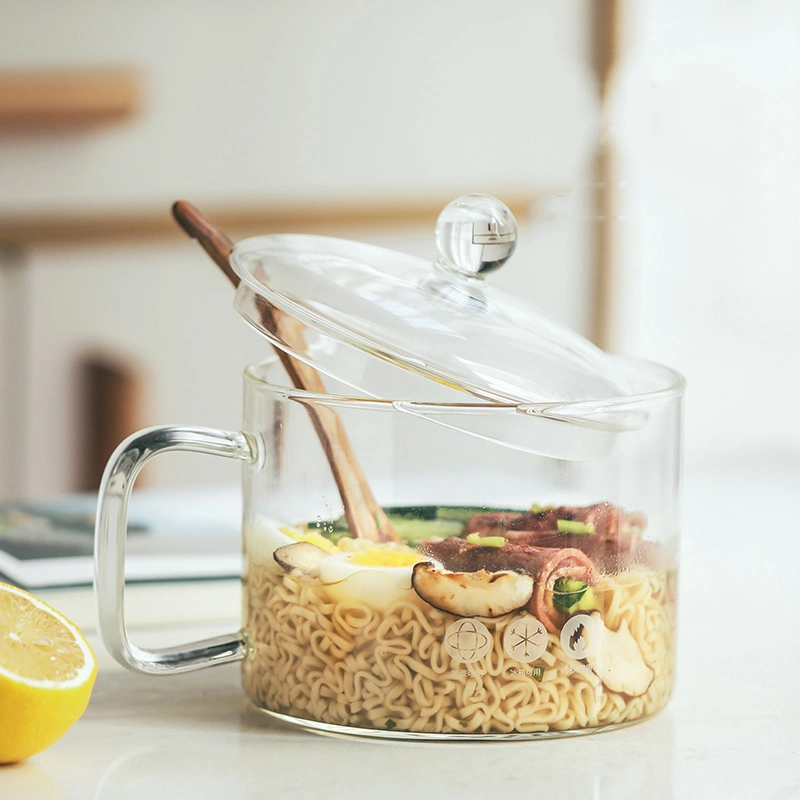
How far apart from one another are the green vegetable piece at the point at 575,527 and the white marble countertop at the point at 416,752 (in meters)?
0.10

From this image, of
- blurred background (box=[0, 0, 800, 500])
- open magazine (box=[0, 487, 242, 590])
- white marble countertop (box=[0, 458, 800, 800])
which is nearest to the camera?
white marble countertop (box=[0, 458, 800, 800])

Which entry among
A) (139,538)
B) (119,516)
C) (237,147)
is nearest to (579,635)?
(119,516)

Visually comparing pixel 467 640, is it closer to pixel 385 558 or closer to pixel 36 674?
pixel 385 558

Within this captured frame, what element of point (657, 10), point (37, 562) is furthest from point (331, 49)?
point (37, 562)

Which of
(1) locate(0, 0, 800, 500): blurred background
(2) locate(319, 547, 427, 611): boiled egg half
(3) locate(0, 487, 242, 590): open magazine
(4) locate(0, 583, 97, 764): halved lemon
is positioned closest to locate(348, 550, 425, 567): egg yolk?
(2) locate(319, 547, 427, 611): boiled egg half

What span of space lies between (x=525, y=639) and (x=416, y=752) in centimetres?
7

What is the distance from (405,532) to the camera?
0.64 m

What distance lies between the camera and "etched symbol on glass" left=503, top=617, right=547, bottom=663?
57cm

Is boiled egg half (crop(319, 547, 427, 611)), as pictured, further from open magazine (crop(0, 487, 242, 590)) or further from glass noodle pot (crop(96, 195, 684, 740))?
open magazine (crop(0, 487, 242, 590))

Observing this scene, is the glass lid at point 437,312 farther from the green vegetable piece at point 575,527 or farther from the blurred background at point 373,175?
the blurred background at point 373,175

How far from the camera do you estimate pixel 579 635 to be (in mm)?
576

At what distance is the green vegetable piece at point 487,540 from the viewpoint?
569 mm

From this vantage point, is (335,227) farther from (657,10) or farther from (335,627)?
(335,627)

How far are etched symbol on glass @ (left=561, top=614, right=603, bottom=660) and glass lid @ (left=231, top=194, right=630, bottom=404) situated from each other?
0.35 ft
